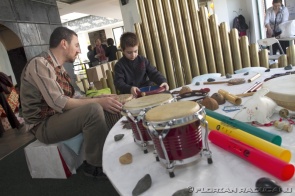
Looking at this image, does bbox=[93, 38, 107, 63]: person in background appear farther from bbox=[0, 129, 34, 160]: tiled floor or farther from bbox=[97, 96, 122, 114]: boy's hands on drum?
bbox=[97, 96, 122, 114]: boy's hands on drum

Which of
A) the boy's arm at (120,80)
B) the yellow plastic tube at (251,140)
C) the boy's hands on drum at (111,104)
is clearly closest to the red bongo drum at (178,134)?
the yellow plastic tube at (251,140)

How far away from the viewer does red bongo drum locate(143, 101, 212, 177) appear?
70 centimetres

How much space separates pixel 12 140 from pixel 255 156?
14.3 ft

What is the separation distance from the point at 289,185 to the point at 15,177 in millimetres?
2802

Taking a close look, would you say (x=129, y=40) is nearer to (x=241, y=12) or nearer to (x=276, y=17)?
(x=276, y=17)

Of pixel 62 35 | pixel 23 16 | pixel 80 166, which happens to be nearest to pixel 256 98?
pixel 62 35

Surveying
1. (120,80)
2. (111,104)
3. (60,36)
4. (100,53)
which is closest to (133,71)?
(120,80)

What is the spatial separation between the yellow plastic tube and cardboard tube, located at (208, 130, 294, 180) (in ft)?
0.07

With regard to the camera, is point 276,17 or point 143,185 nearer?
point 143,185

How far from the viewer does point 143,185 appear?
0.72 metres

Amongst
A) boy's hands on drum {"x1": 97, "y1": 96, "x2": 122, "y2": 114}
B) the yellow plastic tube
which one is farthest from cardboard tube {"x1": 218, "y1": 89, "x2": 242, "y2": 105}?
boy's hands on drum {"x1": 97, "y1": 96, "x2": 122, "y2": 114}

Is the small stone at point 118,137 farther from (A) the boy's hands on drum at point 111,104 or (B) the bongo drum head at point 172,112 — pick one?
(A) the boy's hands on drum at point 111,104

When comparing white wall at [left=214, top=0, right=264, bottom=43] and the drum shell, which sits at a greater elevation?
white wall at [left=214, top=0, right=264, bottom=43]

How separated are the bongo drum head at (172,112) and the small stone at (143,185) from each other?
0.55 feet
